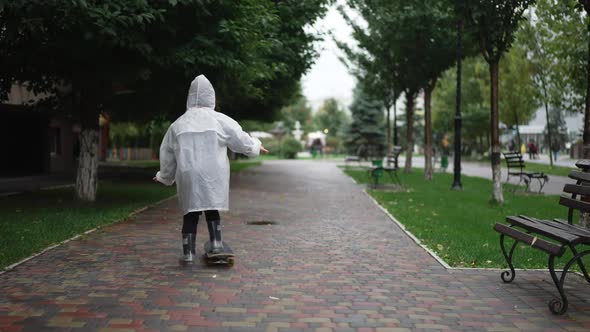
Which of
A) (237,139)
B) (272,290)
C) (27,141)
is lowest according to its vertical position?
(272,290)

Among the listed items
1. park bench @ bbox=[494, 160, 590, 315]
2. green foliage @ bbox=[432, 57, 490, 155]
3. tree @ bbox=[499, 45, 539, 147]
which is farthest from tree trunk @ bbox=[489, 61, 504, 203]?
green foliage @ bbox=[432, 57, 490, 155]

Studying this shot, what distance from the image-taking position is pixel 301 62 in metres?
19.4

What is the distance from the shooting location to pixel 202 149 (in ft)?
20.6

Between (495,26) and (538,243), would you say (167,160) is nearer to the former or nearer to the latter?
(538,243)

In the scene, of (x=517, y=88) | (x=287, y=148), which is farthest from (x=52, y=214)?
(x=287, y=148)

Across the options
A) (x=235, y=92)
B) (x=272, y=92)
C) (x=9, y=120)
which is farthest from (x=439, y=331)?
(x=9, y=120)

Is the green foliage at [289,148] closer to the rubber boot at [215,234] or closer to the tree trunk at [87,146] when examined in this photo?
the tree trunk at [87,146]

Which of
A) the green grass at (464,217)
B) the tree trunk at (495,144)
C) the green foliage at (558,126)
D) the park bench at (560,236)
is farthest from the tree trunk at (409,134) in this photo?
the green foliage at (558,126)

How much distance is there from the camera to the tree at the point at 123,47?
30.2 ft

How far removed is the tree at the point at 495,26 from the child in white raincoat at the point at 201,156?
8.17 meters

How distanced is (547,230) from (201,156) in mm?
3444

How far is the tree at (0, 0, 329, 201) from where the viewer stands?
9.21m

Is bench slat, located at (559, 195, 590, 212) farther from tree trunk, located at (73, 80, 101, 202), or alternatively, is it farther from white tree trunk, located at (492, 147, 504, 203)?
tree trunk, located at (73, 80, 101, 202)

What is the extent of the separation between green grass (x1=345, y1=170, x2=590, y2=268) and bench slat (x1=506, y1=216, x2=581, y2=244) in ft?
2.93
